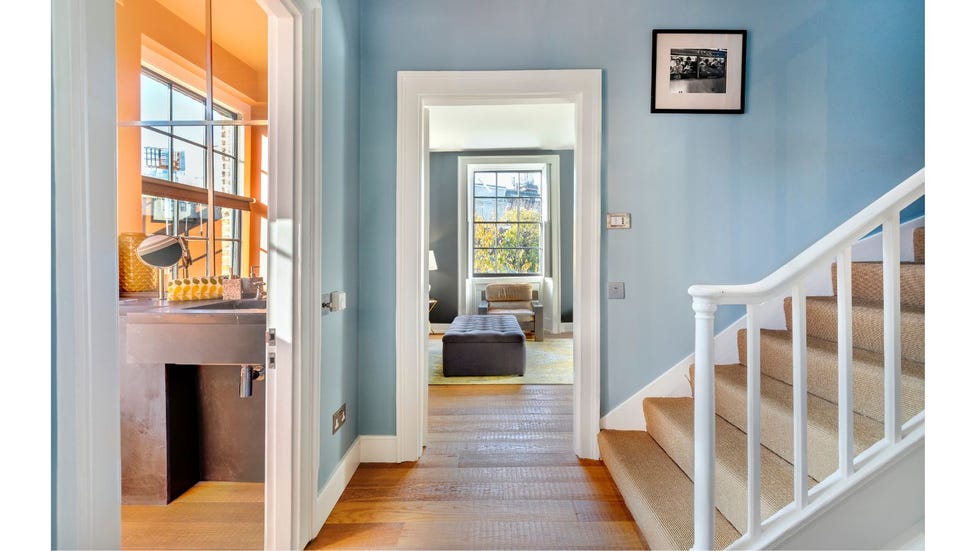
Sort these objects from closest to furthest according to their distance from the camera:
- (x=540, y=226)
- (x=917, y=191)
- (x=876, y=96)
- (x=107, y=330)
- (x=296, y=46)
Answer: (x=107, y=330), (x=917, y=191), (x=296, y=46), (x=876, y=96), (x=540, y=226)

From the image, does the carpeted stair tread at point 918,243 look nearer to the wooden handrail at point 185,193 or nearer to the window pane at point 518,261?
the wooden handrail at point 185,193

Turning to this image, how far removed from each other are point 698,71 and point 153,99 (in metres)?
3.36

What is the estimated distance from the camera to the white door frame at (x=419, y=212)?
98.6 inches

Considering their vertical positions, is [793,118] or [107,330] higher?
[793,118]

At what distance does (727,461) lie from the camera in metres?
1.73

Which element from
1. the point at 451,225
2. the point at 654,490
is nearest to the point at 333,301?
the point at 654,490

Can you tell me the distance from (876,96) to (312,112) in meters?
3.10

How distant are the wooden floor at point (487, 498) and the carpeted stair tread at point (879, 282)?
1.66m

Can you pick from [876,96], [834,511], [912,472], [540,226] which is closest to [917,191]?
[912,472]

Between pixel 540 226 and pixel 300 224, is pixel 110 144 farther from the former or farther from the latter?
pixel 540 226

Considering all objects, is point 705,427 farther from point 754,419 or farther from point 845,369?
point 845,369

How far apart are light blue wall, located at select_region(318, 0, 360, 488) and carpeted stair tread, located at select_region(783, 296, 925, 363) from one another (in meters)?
2.43

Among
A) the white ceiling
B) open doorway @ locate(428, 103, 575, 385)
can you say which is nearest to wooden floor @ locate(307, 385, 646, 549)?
the white ceiling

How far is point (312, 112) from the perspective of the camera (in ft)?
5.94
